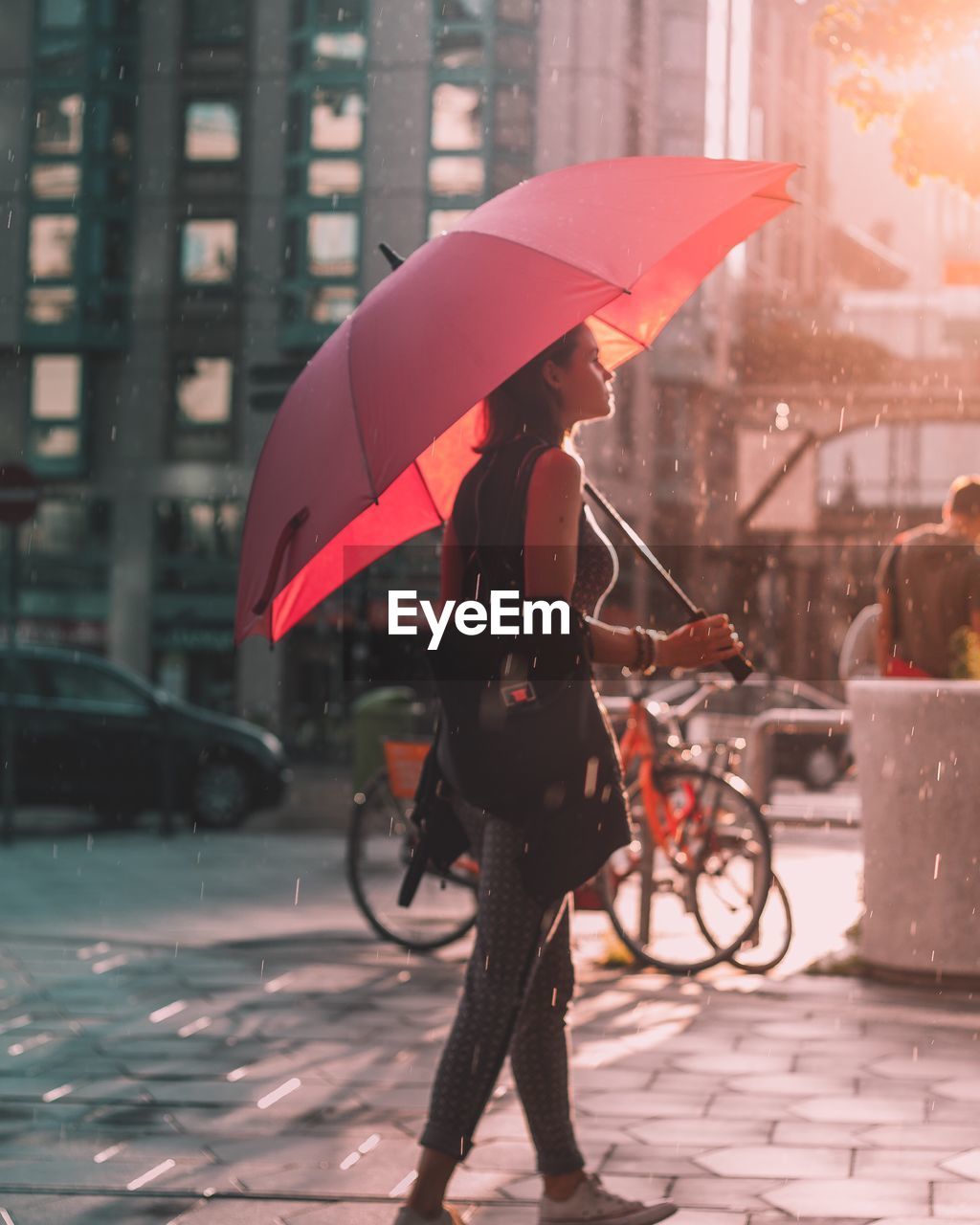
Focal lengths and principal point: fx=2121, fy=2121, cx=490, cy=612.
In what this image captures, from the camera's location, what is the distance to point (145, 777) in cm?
1616

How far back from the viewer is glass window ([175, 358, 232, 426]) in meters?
42.2

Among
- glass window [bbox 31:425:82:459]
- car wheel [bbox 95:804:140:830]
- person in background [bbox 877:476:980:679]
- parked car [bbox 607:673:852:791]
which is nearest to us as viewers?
person in background [bbox 877:476:980:679]

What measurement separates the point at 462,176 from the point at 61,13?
8.78 m

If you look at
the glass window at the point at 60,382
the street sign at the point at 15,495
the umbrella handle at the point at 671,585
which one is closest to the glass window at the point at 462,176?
the glass window at the point at 60,382

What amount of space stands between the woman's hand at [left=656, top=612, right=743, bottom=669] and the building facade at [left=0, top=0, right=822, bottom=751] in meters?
36.6

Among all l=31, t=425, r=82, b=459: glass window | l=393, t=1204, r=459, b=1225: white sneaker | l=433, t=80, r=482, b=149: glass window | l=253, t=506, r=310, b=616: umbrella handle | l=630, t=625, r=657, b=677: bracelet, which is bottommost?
l=393, t=1204, r=459, b=1225: white sneaker

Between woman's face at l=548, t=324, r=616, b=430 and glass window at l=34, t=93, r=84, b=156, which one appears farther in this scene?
glass window at l=34, t=93, r=84, b=156

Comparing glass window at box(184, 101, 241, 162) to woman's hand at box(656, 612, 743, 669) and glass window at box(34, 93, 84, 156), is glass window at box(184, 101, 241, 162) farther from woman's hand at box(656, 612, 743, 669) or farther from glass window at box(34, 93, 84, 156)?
woman's hand at box(656, 612, 743, 669)

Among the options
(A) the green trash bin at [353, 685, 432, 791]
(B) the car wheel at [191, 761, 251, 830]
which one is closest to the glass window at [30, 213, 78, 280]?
(B) the car wheel at [191, 761, 251, 830]

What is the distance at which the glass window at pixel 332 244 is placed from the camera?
41406 mm

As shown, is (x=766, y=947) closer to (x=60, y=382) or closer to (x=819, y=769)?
(x=819, y=769)

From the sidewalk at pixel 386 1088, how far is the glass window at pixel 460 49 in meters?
33.9

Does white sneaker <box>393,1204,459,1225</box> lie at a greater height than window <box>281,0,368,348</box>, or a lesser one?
lesser

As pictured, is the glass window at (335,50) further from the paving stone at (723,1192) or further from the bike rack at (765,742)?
the paving stone at (723,1192)
